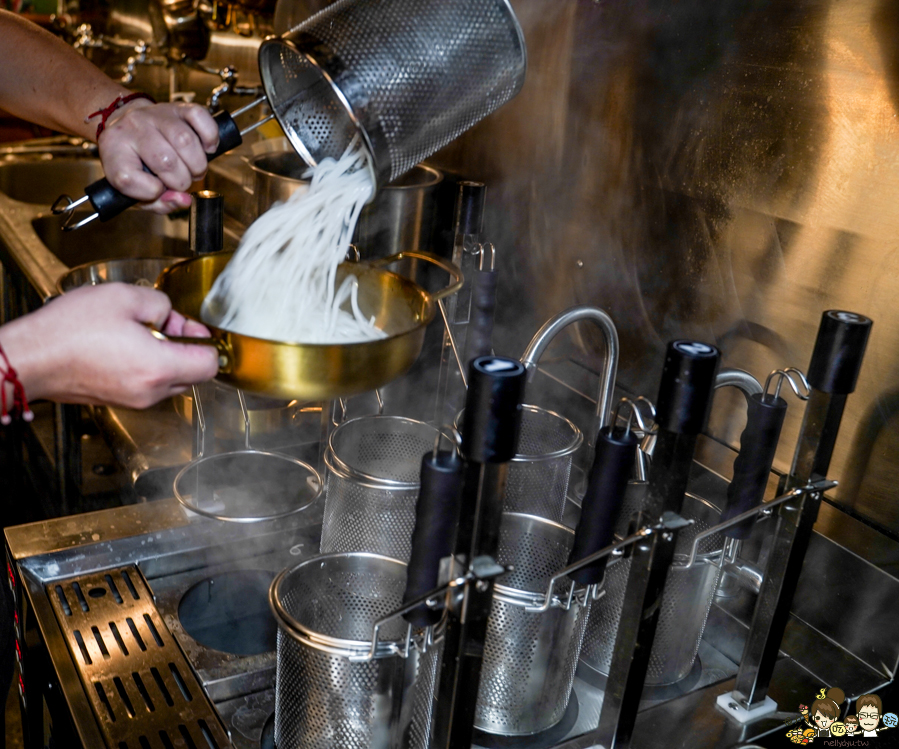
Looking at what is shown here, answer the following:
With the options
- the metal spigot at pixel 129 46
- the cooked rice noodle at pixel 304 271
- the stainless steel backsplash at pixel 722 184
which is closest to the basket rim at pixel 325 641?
the cooked rice noodle at pixel 304 271

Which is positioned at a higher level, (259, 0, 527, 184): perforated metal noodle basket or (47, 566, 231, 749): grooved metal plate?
(259, 0, 527, 184): perforated metal noodle basket

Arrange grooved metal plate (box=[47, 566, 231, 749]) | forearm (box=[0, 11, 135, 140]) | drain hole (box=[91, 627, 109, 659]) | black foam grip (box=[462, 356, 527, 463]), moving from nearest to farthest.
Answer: black foam grip (box=[462, 356, 527, 463]), grooved metal plate (box=[47, 566, 231, 749]), drain hole (box=[91, 627, 109, 659]), forearm (box=[0, 11, 135, 140])

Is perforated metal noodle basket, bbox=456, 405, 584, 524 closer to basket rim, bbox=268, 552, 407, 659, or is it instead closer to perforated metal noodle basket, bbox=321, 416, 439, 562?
perforated metal noodle basket, bbox=321, 416, 439, 562

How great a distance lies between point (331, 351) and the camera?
0.76 meters

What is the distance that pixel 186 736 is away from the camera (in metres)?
0.85

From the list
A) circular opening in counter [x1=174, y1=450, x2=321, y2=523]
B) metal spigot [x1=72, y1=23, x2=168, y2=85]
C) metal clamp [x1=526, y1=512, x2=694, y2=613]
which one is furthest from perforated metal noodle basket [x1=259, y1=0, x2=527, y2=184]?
metal spigot [x1=72, y1=23, x2=168, y2=85]

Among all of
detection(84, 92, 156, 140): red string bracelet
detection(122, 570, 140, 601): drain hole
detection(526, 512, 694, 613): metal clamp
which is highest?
detection(84, 92, 156, 140): red string bracelet

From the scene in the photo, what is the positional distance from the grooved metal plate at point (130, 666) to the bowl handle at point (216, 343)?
1.27 feet

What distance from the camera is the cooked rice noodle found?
0.98 metres

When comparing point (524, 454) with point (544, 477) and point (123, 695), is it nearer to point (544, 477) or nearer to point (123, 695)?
point (544, 477)

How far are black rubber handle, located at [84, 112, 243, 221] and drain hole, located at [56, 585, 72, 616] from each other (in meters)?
0.49

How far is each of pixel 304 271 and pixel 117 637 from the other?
1.68 ft

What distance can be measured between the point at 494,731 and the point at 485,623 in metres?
0.27

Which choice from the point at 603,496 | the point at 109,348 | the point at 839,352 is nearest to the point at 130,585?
the point at 109,348
